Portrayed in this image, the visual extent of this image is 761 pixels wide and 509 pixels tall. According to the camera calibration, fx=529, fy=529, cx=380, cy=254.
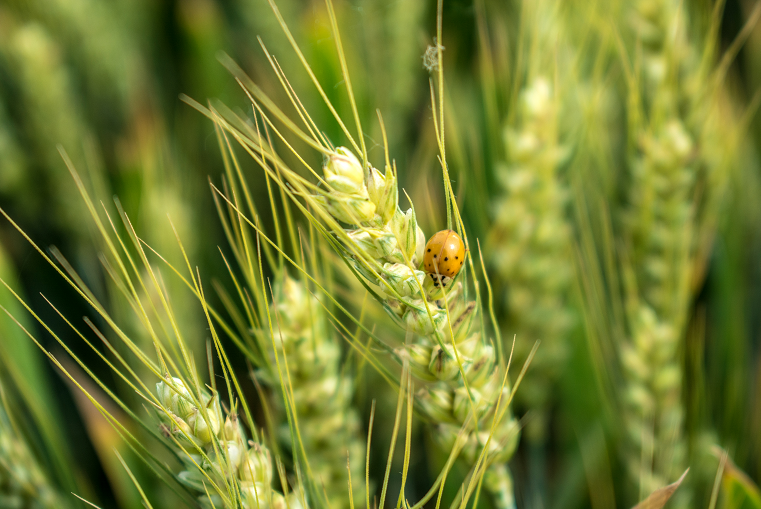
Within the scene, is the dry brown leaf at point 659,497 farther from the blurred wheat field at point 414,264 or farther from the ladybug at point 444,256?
the ladybug at point 444,256

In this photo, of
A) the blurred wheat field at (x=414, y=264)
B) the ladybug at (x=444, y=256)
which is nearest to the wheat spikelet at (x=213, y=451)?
the blurred wheat field at (x=414, y=264)

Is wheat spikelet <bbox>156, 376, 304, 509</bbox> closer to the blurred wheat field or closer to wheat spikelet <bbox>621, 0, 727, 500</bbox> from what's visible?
the blurred wheat field

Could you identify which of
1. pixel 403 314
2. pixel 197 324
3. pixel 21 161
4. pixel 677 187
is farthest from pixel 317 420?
pixel 21 161

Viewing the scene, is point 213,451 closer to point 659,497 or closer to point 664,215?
point 659,497

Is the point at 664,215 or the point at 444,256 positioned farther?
the point at 664,215

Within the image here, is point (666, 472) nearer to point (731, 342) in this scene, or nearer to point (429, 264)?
point (731, 342)

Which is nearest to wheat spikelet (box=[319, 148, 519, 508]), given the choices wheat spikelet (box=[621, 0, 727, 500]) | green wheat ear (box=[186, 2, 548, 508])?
green wheat ear (box=[186, 2, 548, 508])

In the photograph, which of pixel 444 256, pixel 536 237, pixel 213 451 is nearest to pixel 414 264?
pixel 444 256
